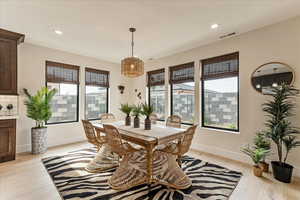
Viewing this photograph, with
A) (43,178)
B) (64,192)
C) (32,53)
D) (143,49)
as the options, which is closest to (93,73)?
(32,53)

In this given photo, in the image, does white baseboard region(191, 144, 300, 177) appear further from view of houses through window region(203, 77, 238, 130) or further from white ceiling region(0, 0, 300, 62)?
white ceiling region(0, 0, 300, 62)

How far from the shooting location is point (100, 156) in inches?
116

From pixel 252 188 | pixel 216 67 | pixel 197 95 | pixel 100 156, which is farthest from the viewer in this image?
pixel 197 95

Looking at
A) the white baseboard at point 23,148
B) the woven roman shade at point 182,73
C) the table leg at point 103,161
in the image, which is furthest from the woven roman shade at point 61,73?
the woven roman shade at point 182,73

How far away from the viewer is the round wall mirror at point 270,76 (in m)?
2.60

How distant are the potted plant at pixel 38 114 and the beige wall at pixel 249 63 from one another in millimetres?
3888

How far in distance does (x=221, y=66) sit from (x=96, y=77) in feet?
13.0

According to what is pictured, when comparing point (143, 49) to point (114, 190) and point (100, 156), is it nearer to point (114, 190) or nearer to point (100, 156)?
point (100, 156)

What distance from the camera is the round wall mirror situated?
260 cm

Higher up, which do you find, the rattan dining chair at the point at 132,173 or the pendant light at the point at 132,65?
the pendant light at the point at 132,65

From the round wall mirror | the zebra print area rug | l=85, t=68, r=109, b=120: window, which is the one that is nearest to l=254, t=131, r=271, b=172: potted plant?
the zebra print area rug

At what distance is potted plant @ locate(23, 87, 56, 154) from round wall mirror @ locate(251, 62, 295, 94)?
480 centimetres

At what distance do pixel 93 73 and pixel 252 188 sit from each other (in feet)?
16.5

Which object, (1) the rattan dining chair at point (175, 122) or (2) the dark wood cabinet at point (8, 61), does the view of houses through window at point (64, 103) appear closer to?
(2) the dark wood cabinet at point (8, 61)
